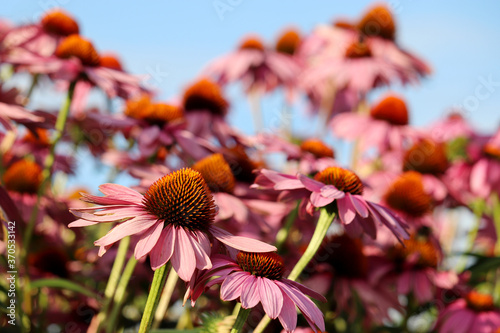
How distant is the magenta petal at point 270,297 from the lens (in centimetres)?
108

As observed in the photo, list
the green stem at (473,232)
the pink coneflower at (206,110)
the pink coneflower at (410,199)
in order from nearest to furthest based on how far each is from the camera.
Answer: the pink coneflower at (410,199) → the pink coneflower at (206,110) → the green stem at (473,232)

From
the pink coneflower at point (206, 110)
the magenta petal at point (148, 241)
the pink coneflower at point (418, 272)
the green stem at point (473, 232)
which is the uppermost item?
the magenta petal at point (148, 241)

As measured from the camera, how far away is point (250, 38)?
4562 mm

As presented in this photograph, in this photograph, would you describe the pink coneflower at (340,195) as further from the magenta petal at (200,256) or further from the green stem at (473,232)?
the green stem at (473,232)

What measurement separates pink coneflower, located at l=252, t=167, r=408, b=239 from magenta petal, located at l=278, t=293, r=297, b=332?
315 millimetres

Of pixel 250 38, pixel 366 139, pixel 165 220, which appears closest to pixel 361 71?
pixel 366 139

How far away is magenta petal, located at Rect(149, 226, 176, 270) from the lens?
111 centimetres

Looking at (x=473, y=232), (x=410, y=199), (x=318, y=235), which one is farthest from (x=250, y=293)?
(x=473, y=232)

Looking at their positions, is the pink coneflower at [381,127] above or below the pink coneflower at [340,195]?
below

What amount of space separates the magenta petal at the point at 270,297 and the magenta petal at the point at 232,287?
4 cm

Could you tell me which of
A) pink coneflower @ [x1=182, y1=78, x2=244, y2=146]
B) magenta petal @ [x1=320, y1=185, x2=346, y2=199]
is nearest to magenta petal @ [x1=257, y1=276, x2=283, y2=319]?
magenta petal @ [x1=320, y1=185, x2=346, y2=199]

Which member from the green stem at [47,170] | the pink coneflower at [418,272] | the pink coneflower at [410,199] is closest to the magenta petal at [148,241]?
the green stem at [47,170]

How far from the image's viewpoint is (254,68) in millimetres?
4406

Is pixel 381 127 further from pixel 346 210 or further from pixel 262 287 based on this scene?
pixel 262 287
